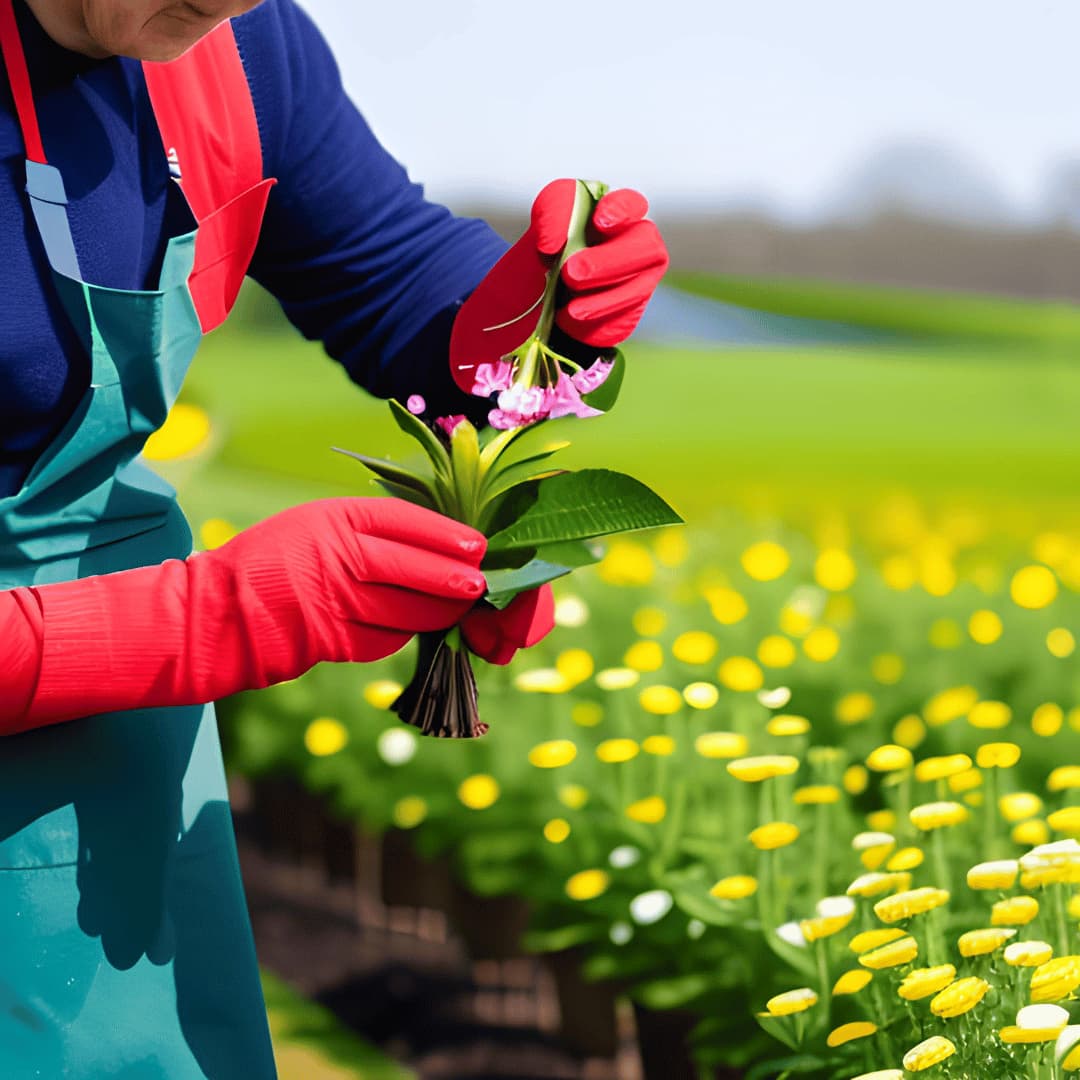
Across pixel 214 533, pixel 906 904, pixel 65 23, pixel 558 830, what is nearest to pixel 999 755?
pixel 906 904

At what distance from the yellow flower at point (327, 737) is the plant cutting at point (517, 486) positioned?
5.19 ft

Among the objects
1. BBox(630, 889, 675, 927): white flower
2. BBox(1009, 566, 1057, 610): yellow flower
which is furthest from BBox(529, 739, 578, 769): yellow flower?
BBox(1009, 566, 1057, 610): yellow flower

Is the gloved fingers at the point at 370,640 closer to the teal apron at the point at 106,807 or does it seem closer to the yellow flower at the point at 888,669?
the teal apron at the point at 106,807

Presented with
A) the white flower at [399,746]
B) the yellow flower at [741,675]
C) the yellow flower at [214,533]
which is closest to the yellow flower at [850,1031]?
the yellow flower at [741,675]

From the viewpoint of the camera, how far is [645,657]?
2.73 m

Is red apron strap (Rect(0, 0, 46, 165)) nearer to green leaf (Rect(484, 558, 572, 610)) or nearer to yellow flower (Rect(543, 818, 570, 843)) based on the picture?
green leaf (Rect(484, 558, 572, 610))

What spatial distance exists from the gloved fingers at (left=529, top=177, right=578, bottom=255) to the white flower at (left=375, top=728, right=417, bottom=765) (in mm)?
1636

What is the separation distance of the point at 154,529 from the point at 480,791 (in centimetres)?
133

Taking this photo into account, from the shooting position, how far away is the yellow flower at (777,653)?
282 centimetres

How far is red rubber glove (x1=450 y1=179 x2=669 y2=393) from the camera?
4.56 ft

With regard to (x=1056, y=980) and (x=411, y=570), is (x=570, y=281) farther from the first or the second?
(x=1056, y=980)

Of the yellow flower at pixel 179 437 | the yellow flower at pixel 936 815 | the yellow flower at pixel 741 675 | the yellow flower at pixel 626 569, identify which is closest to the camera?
the yellow flower at pixel 936 815

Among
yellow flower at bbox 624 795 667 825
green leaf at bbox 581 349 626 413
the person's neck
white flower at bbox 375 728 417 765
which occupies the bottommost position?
white flower at bbox 375 728 417 765

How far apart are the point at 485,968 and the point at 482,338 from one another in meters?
1.81
